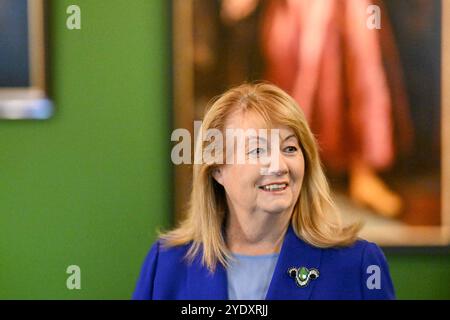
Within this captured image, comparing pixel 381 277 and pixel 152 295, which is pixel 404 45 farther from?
pixel 152 295

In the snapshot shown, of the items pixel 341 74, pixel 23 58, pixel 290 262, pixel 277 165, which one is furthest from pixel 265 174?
pixel 23 58

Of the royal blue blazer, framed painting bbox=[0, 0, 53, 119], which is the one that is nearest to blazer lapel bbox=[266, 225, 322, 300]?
the royal blue blazer

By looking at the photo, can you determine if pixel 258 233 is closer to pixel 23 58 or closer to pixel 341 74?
pixel 341 74

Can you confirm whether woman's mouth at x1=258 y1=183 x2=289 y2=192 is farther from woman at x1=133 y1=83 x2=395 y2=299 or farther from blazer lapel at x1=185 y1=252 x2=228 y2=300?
blazer lapel at x1=185 y1=252 x2=228 y2=300

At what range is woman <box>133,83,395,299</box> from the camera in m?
1.02

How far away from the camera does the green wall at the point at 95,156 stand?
1.12 metres

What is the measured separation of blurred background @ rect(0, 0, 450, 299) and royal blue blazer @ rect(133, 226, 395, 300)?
3.9 inches

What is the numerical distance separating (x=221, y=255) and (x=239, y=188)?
13cm

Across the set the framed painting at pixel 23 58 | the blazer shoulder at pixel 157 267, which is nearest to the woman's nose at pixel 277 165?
the blazer shoulder at pixel 157 267

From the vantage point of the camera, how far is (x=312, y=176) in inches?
41.2

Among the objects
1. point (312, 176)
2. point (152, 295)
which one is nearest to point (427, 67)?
point (312, 176)

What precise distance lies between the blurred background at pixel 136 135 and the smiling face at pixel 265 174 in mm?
121

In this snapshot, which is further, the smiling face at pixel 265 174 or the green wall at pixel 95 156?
the green wall at pixel 95 156

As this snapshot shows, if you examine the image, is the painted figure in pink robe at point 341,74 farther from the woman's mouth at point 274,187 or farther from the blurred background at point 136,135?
the woman's mouth at point 274,187
